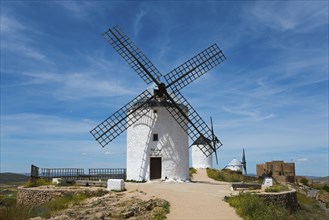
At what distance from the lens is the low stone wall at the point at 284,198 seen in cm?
1662

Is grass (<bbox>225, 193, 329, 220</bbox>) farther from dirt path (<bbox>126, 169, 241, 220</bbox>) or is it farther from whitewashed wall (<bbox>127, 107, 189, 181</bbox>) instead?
whitewashed wall (<bbox>127, 107, 189, 181</bbox>)

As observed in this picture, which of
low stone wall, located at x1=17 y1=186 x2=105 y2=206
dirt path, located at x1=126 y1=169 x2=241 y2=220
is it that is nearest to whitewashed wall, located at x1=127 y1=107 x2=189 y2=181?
dirt path, located at x1=126 y1=169 x2=241 y2=220

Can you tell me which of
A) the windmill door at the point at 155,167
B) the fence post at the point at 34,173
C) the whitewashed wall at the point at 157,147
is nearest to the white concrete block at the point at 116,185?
the whitewashed wall at the point at 157,147

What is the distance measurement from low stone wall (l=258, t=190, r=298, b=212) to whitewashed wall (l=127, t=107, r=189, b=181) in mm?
8460

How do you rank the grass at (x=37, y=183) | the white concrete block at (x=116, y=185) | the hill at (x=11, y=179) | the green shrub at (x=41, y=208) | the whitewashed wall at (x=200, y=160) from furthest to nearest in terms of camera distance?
the hill at (x=11, y=179), the whitewashed wall at (x=200, y=160), the grass at (x=37, y=183), the white concrete block at (x=116, y=185), the green shrub at (x=41, y=208)

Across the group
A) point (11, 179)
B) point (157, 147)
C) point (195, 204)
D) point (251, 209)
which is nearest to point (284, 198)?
point (251, 209)

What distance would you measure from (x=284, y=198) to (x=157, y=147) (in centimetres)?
980

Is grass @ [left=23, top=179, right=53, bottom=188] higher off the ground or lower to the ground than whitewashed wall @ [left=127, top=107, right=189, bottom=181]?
lower

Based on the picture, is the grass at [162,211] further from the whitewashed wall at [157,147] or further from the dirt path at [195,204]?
the whitewashed wall at [157,147]

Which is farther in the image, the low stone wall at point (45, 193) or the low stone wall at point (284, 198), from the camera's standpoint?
the low stone wall at point (45, 193)

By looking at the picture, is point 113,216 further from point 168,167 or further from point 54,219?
point 168,167

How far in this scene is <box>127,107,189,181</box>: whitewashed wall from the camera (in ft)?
79.5

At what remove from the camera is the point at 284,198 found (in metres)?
17.3

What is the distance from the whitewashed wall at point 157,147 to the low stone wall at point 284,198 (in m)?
8.46
